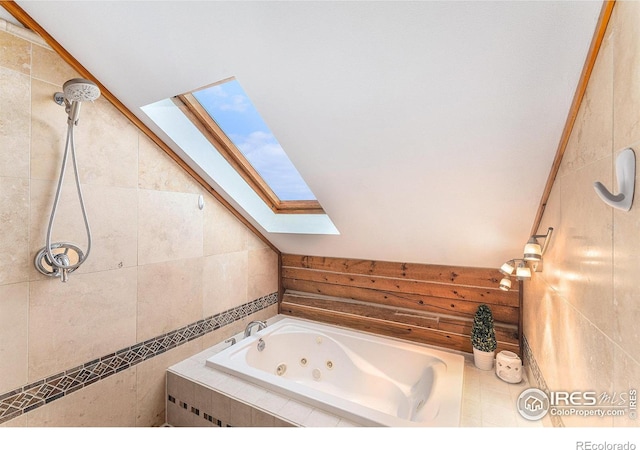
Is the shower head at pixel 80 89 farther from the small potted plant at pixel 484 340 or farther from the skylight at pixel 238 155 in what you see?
the small potted plant at pixel 484 340

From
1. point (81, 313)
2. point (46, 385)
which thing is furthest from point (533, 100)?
point (46, 385)

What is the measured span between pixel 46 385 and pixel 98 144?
1272 mm

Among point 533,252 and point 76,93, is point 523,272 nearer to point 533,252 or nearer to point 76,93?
point 533,252

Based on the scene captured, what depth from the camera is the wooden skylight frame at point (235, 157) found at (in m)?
1.83

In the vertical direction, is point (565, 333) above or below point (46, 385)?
above

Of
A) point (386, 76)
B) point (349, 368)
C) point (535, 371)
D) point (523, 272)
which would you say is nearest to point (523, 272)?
point (523, 272)

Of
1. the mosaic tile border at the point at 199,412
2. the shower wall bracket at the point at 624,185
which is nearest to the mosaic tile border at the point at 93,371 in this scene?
the mosaic tile border at the point at 199,412

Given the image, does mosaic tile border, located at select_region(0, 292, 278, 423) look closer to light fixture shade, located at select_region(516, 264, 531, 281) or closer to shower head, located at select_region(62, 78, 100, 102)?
shower head, located at select_region(62, 78, 100, 102)

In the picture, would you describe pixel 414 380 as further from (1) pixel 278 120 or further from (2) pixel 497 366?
(1) pixel 278 120

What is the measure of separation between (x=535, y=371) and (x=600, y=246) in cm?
123

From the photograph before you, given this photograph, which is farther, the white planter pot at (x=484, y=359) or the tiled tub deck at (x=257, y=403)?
the white planter pot at (x=484, y=359)

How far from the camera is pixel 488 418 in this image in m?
1.57

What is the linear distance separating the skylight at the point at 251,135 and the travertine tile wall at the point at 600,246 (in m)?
1.50

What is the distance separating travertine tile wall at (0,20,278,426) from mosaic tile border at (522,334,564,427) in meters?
2.26
